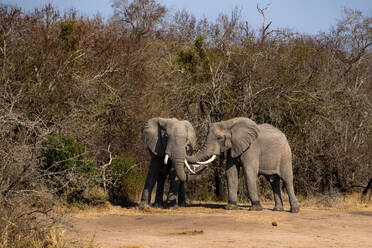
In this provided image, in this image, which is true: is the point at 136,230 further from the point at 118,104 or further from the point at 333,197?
the point at 118,104

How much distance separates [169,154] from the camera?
1448 cm

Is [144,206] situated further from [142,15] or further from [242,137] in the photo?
[142,15]

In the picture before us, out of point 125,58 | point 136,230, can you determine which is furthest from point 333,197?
point 125,58

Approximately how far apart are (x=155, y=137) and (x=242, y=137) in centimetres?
224

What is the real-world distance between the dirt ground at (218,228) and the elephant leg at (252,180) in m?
0.30

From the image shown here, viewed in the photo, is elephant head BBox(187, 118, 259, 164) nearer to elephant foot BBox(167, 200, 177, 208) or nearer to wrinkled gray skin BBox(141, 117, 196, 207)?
wrinkled gray skin BBox(141, 117, 196, 207)

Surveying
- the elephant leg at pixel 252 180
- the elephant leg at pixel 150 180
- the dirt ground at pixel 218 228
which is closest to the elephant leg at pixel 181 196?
the dirt ground at pixel 218 228

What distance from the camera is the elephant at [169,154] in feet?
47.2

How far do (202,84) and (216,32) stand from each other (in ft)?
12.9

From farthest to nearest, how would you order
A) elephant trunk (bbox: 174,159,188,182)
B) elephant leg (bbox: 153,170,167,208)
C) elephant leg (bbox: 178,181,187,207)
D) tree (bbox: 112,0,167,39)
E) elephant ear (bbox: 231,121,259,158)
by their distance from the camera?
tree (bbox: 112,0,167,39) → elephant leg (bbox: 178,181,187,207) → elephant leg (bbox: 153,170,167,208) → elephant ear (bbox: 231,121,259,158) → elephant trunk (bbox: 174,159,188,182)

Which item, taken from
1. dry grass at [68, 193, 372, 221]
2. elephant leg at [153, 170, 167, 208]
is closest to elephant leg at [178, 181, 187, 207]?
dry grass at [68, 193, 372, 221]

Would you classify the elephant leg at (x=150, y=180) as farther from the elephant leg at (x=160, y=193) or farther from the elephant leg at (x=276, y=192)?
the elephant leg at (x=276, y=192)

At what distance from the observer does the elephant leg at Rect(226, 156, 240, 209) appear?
14.6m

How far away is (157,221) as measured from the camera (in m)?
12.5
